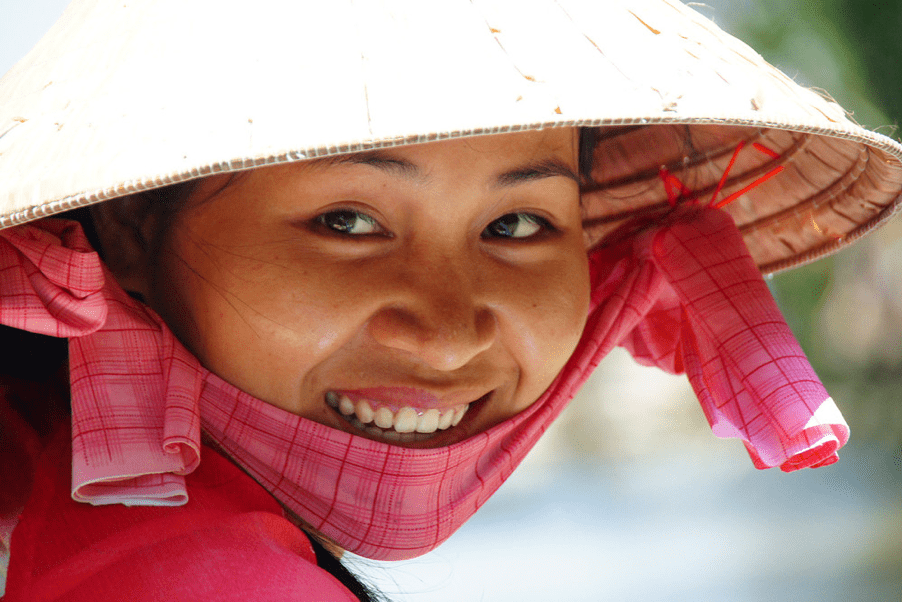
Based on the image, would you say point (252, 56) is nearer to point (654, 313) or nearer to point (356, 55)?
point (356, 55)

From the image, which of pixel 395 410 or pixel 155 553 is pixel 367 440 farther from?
pixel 155 553

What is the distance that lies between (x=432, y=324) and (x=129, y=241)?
377mm

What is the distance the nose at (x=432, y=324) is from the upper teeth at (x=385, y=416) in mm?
71

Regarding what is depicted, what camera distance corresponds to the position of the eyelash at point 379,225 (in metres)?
0.90

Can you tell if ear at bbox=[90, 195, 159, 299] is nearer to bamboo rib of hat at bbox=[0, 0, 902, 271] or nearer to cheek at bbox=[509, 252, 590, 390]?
bamboo rib of hat at bbox=[0, 0, 902, 271]

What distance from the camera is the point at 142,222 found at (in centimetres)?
96

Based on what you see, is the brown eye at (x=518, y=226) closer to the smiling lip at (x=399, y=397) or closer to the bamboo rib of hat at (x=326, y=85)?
the smiling lip at (x=399, y=397)

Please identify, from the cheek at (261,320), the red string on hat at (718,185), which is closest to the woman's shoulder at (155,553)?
the cheek at (261,320)

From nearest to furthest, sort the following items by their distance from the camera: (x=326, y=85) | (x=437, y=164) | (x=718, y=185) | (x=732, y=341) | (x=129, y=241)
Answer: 1. (x=326, y=85)
2. (x=437, y=164)
3. (x=129, y=241)
4. (x=732, y=341)
5. (x=718, y=185)

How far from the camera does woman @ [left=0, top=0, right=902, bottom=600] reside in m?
0.58

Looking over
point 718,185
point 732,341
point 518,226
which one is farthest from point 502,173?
point 718,185

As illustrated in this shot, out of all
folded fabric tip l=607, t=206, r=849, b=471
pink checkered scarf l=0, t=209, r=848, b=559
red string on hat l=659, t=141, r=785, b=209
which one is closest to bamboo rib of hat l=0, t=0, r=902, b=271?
pink checkered scarf l=0, t=209, r=848, b=559

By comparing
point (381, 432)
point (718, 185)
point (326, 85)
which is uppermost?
point (326, 85)

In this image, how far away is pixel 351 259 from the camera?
2.88ft
